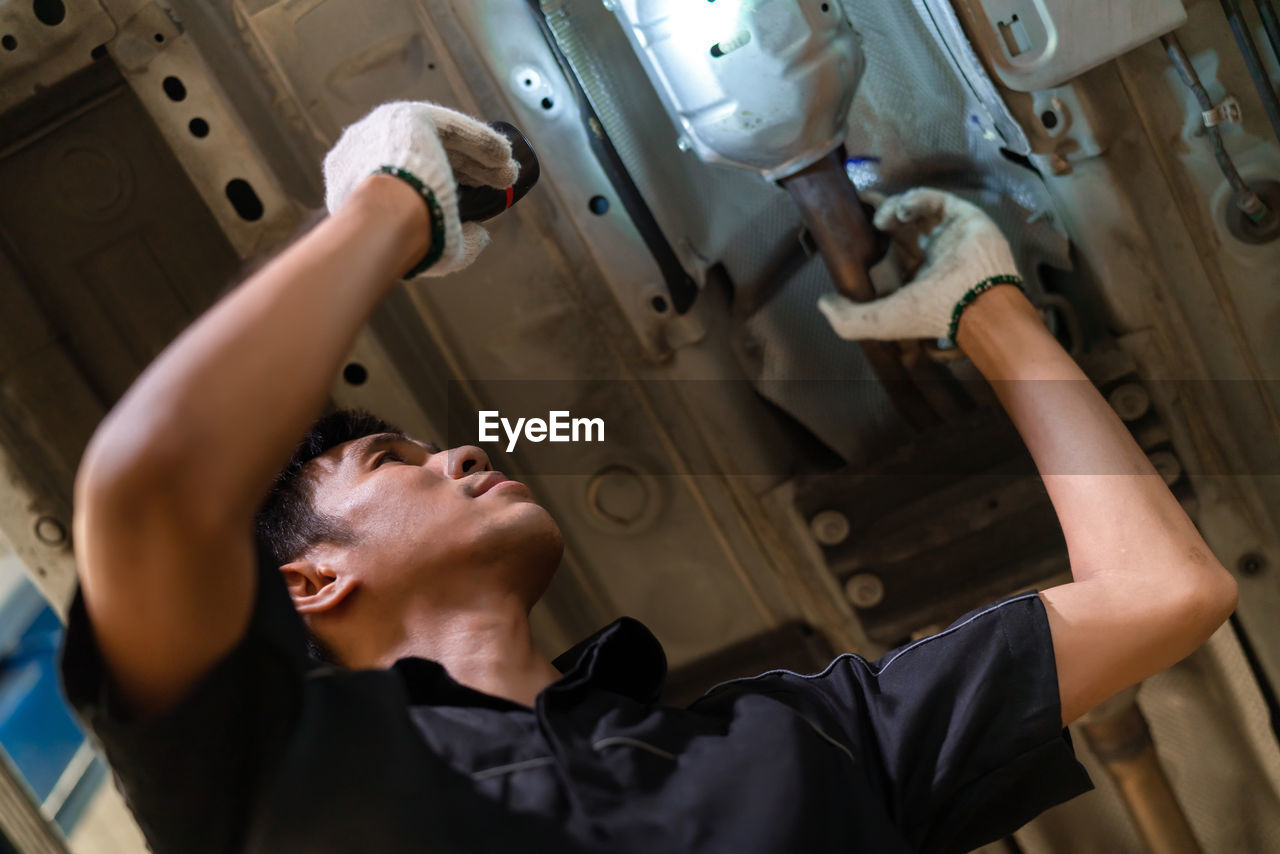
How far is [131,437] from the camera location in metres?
0.66

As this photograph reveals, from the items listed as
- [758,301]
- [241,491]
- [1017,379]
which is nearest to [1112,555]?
[1017,379]

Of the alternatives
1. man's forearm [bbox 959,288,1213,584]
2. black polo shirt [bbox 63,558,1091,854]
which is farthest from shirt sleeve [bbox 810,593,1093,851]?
man's forearm [bbox 959,288,1213,584]

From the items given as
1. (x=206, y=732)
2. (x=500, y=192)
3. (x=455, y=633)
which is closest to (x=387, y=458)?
(x=455, y=633)

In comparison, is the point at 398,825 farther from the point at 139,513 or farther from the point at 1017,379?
the point at 1017,379

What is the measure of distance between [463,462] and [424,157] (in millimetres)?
456

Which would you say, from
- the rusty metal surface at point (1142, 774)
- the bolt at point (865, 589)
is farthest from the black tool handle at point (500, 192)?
the rusty metal surface at point (1142, 774)

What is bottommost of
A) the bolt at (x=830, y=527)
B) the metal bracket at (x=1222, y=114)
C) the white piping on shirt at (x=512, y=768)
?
the bolt at (x=830, y=527)

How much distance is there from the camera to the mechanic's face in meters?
1.15

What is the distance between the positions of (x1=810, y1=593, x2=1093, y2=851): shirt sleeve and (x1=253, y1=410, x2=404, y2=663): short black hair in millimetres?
640

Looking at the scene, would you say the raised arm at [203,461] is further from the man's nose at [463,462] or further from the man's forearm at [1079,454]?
the man's forearm at [1079,454]

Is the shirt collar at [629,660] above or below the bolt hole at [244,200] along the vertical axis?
below

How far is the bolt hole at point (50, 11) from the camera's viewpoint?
144 centimetres

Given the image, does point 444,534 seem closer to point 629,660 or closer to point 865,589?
point 629,660

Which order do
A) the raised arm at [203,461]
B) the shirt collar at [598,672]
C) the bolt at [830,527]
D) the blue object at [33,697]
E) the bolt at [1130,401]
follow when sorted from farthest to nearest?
1. the blue object at [33,697]
2. the bolt at [830,527]
3. the bolt at [1130,401]
4. the shirt collar at [598,672]
5. the raised arm at [203,461]
